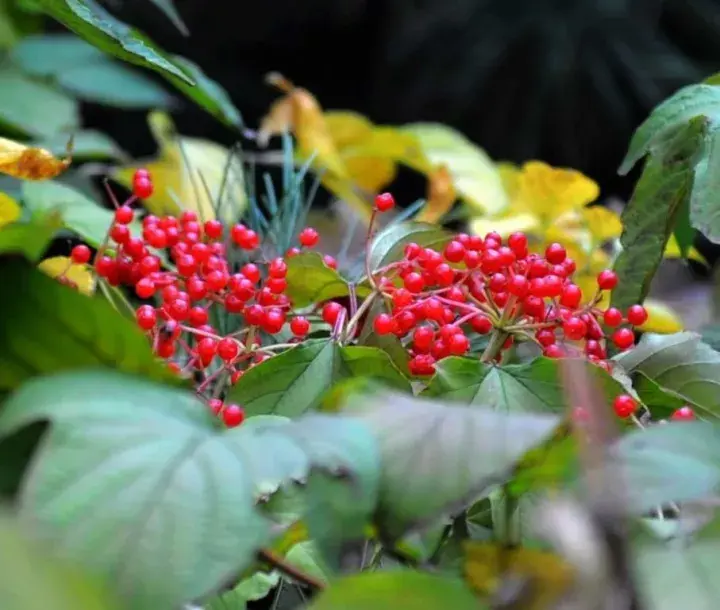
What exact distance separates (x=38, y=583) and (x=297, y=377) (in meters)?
0.14

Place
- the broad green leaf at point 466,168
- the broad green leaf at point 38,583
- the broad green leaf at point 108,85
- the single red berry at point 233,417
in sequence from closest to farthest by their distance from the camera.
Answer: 1. the broad green leaf at point 38,583
2. the single red berry at point 233,417
3. the broad green leaf at point 466,168
4. the broad green leaf at point 108,85

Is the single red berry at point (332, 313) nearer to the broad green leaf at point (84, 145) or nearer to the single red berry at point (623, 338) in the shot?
the single red berry at point (623, 338)

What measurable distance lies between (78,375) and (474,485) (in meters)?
0.09

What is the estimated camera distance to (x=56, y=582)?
16cm

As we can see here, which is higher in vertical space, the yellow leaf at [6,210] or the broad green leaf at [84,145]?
the yellow leaf at [6,210]

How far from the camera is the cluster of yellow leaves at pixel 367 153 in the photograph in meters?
0.78

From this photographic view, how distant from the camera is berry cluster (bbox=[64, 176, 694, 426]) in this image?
0.31m

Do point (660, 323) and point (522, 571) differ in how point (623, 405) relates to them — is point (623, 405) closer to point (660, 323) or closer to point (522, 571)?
point (522, 571)

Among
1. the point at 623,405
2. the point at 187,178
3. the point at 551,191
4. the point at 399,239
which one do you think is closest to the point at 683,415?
the point at 623,405

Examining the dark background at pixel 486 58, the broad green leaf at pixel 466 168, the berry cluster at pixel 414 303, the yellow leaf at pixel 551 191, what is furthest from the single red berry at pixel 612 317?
the dark background at pixel 486 58

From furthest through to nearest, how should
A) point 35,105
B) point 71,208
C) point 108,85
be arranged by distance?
point 108,85 < point 35,105 < point 71,208

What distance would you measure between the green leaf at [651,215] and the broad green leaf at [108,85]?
2.38ft

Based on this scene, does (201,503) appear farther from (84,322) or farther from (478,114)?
(478,114)

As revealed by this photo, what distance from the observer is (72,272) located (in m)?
0.38
